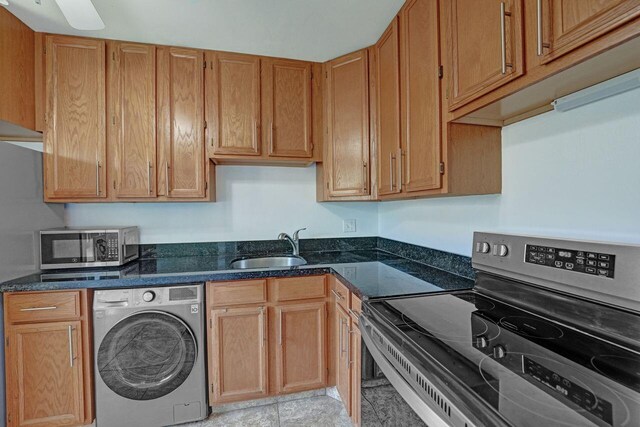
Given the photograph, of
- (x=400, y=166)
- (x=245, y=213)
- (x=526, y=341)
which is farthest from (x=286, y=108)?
(x=526, y=341)

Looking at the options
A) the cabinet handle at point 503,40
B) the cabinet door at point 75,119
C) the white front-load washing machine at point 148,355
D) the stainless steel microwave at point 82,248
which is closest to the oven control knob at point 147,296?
the white front-load washing machine at point 148,355

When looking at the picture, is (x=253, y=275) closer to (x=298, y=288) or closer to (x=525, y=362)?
(x=298, y=288)

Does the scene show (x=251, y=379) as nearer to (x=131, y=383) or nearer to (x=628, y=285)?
(x=131, y=383)

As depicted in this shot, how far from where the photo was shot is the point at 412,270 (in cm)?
172

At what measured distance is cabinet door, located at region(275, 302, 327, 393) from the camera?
1.83 m

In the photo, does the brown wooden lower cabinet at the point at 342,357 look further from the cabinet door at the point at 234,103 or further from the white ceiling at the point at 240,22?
the white ceiling at the point at 240,22

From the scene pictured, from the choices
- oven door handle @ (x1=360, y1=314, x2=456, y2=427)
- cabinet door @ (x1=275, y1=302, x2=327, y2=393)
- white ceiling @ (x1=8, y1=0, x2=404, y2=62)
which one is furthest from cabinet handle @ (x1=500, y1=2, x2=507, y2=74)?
cabinet door @ (x1=275, y1=302, x2=327, y2=393)

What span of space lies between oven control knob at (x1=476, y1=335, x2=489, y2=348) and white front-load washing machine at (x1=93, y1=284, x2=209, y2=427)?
1.46 meters

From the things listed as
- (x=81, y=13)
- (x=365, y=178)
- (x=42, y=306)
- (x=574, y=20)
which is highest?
(x=81, y=13)

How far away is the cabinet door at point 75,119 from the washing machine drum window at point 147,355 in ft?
3.09

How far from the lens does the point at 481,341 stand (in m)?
0.83

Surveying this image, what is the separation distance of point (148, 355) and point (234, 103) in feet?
5.70

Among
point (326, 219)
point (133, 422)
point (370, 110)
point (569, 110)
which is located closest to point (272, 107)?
point (370, 110)

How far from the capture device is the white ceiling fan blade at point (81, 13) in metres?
1.32
